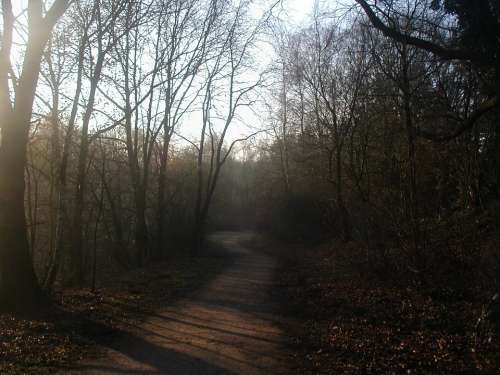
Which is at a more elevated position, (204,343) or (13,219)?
(13,219)

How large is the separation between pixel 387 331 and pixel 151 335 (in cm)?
418

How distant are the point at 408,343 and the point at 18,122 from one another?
845 cm

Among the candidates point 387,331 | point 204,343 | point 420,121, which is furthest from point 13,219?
point 420,121

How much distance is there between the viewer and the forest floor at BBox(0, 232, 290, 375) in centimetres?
727

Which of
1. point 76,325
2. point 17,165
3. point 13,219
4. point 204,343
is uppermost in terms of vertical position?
point 17,165

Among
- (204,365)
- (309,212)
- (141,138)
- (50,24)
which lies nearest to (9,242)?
(50,24)

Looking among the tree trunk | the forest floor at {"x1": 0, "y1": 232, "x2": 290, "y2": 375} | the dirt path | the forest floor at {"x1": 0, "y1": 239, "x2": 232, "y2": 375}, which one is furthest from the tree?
the dirt path

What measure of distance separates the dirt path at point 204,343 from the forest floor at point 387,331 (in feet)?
1.85

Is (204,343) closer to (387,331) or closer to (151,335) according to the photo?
(151,335)

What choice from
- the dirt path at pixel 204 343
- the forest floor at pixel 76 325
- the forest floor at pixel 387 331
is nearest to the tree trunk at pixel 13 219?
the forest floor at pixel 76 325

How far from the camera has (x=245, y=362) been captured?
7461 mm

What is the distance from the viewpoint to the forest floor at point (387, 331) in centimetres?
682

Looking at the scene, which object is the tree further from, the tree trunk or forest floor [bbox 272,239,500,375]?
forest floor [bbox 272,239,500,375]

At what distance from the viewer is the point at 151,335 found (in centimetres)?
923
